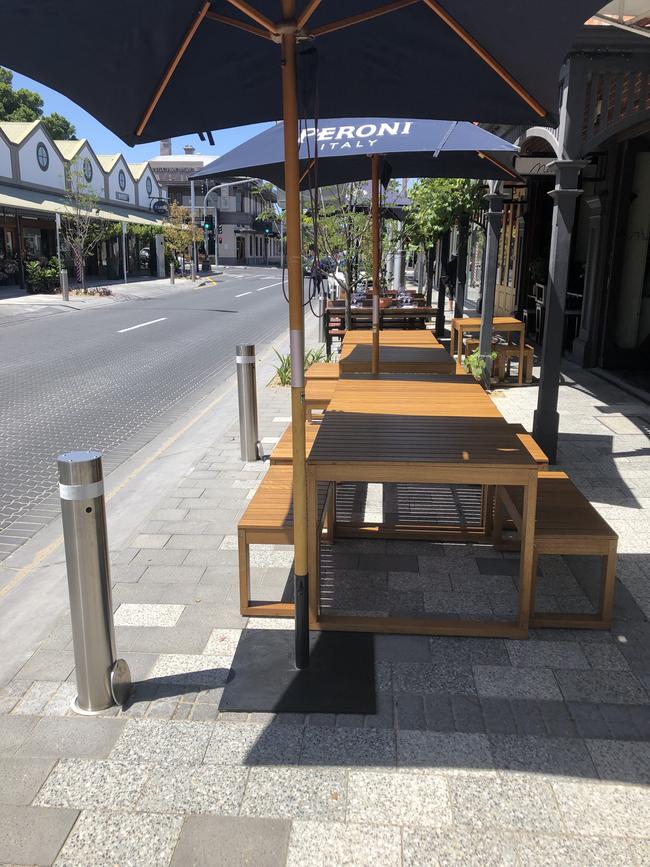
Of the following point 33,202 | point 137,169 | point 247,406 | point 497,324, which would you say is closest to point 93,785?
point 247,406

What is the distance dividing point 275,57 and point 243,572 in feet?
8.55

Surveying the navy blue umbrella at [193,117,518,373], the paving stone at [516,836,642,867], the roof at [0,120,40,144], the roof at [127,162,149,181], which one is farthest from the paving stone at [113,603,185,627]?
the roof at [127,162,149,181]

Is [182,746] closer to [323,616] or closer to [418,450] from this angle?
[323,616]

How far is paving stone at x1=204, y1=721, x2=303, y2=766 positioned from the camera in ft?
9.25

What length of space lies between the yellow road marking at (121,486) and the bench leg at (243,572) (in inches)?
58.7

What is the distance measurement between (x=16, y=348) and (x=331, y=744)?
14234 millimetres

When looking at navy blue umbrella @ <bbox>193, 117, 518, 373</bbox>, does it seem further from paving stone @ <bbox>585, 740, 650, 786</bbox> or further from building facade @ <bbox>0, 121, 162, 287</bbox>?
building facade @ <bbox>0, 121, 162, 287</bbox>

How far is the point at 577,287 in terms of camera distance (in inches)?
532

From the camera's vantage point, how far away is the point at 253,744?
2.91 meters

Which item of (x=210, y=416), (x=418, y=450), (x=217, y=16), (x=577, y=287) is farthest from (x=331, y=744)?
(x=577, y=287)

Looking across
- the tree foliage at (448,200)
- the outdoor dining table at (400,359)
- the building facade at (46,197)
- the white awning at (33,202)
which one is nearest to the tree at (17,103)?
the building facade at (46,197)

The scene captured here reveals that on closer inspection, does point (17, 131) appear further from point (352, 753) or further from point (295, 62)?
point (352, 753)

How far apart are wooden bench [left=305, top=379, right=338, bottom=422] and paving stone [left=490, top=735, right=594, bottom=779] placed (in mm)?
3229

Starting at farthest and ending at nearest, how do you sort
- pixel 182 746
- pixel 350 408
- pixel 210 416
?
pixel 210 416 → pixel 350 408 → pixel 182 746
